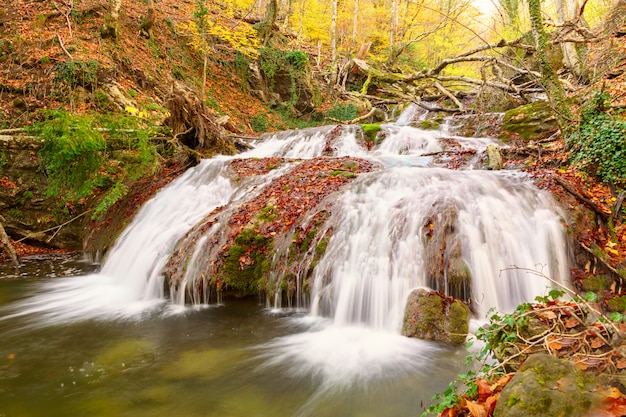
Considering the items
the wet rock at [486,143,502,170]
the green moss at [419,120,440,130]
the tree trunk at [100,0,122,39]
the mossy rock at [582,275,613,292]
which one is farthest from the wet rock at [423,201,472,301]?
the tree trunk at [100,0,122,39]

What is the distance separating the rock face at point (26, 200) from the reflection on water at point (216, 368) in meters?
5.02

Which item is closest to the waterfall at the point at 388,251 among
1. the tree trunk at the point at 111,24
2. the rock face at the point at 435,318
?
the rock face at the point at 435,318

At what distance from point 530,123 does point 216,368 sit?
965 centimetres

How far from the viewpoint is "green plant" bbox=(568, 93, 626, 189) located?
5363 millimetres

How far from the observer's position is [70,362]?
369cm

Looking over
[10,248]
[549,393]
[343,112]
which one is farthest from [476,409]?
[343,112]

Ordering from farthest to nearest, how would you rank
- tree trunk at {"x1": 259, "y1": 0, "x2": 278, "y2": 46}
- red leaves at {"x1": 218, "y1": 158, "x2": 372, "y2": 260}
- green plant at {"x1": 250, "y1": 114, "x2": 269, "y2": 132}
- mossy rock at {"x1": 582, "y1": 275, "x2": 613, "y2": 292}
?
tree trunk at {"x1": 259, "y1": 0, "x2": 278, "y2": 46}
green plant at {"x1": 250, "y1": 114, "x2": 269, "y2": 132}
red leaves at {"x1": 218, "y1": 158, "x2": 372, "y2": 260}
mossy rock at {"x1": 582, "y1": 275, "x2": 613, "y2": 292}

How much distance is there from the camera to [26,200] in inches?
345

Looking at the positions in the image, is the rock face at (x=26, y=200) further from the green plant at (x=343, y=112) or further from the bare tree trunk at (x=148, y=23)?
the green plant at (x=343, y=112)

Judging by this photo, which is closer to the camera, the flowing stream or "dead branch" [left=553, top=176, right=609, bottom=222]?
the flowing stream

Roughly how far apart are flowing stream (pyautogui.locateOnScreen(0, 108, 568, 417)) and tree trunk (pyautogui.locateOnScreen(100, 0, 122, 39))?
8.98 m

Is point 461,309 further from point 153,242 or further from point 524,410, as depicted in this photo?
point 153,242

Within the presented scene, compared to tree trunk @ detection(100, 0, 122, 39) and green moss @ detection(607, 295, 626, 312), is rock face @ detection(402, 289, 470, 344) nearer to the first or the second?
green moss @ detection(607, 295, 626, 312)

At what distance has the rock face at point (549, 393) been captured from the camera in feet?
5.06
